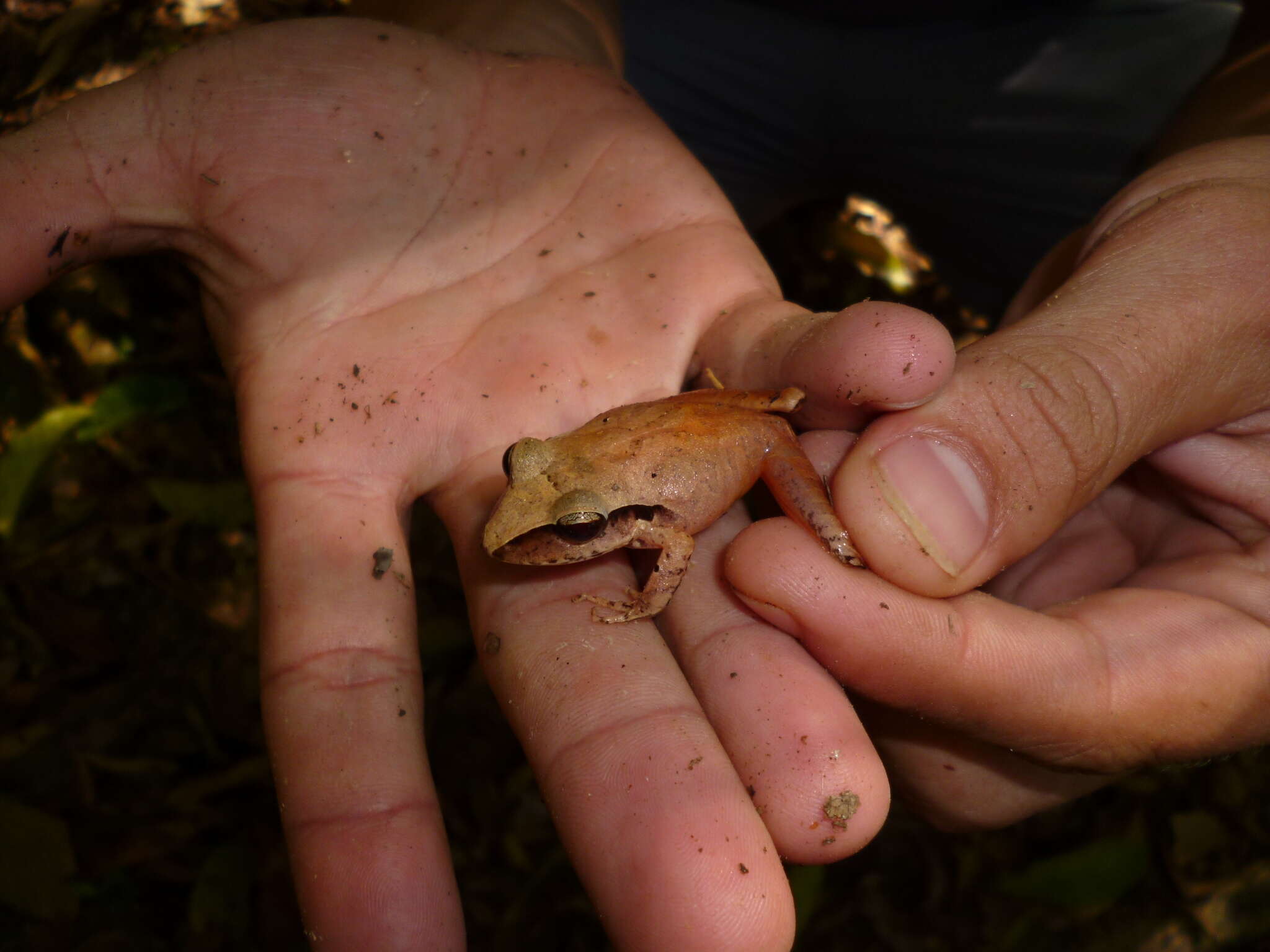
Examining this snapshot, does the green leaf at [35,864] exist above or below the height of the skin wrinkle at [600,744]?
below

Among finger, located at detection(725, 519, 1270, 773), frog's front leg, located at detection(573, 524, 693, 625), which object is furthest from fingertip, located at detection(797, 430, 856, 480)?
frog's front leg, located at detection(573, 524, 693, 625)

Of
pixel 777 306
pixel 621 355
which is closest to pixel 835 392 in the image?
pixel 777 306

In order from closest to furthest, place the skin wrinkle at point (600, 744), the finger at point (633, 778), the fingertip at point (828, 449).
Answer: the finger at point (633, 778), the skin wrinkle at point (600, 744), the fingertip at point (828, 449)

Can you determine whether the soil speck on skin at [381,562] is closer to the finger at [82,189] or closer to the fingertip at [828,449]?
the finger at [82,189]

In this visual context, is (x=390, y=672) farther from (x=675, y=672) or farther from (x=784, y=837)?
(x=784, y=837)

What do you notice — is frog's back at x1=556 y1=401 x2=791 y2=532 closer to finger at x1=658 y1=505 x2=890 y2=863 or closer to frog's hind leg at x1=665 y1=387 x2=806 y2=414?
frog's hind leg at x1=665 y1=387 x2=806 y2=414

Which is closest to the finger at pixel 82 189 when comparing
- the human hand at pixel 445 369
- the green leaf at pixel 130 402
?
the human hand at pixel 445 369
